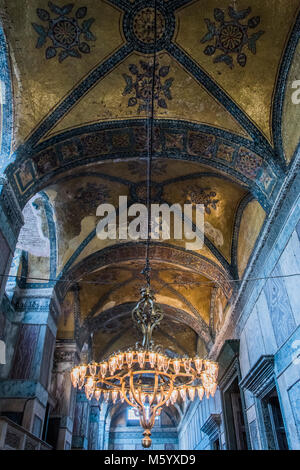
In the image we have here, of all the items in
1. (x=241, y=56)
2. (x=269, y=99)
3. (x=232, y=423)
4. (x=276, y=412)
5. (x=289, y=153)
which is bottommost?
(x=276, y=412)

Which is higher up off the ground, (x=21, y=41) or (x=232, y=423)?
(x=21, y=41)

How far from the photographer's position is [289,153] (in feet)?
16.9

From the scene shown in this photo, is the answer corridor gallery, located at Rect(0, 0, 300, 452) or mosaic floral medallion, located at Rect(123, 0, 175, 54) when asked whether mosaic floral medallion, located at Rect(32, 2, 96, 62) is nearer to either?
corridor gallery, located at Rect(0, 0, 300, 452)

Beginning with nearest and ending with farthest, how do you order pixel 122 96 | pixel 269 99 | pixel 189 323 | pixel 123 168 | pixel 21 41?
1. pixel 21 41
2. pixel 269 99
3. pixel 122 96
4. pixel 123 168
5. pixel 189 323

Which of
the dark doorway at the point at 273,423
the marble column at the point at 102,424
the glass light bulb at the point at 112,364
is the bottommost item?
the dark doorway at the point at 273,423

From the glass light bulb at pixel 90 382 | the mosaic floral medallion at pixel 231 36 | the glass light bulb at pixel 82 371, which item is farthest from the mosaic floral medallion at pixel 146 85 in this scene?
the glass light bulb at pixel 90 382

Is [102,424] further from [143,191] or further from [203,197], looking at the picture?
[203,197]

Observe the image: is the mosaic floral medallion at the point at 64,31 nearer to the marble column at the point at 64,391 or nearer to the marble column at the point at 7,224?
the marble column at the point at 7,224

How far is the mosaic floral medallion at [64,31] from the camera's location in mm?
4945

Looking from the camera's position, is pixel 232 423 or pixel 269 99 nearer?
pixel 269 99

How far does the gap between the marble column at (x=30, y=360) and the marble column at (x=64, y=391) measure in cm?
204

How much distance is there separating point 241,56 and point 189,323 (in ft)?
26.6
